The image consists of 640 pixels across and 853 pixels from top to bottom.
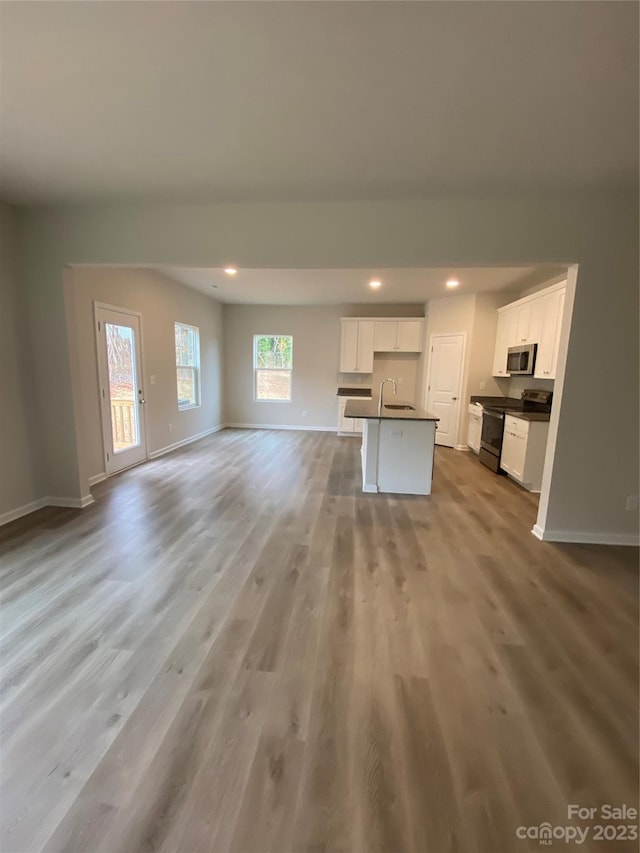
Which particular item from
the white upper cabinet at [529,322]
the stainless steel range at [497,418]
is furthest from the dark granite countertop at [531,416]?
the white upper cabinet at [529,322]

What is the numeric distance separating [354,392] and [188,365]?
3348mm

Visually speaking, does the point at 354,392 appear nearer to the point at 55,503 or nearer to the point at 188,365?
the point at 188,365

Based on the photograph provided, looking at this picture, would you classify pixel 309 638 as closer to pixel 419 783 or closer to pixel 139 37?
pixel 419 783

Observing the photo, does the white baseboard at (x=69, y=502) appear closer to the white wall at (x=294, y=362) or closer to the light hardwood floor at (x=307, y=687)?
the light hardwood floor at (x=307, y=687)

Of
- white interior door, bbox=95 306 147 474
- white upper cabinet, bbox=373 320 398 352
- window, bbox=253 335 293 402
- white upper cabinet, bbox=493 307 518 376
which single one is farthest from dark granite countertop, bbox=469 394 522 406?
white interior door, bbox=95 306 147 474

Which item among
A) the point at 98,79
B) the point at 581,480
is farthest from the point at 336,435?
the point at 98,79

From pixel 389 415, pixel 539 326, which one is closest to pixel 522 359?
pixel 539 326

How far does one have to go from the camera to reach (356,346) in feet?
24.2

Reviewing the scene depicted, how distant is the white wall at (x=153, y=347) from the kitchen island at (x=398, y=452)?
300 centimetres

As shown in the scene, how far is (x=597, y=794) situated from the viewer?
1225 mm

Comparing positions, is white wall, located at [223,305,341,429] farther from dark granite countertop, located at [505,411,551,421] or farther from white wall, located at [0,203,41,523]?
white wall, located at [0,203,41,523]

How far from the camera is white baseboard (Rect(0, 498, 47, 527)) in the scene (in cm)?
321

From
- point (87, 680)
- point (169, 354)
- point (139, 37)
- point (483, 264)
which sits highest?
point (139, 37)

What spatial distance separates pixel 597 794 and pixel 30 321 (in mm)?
4845
